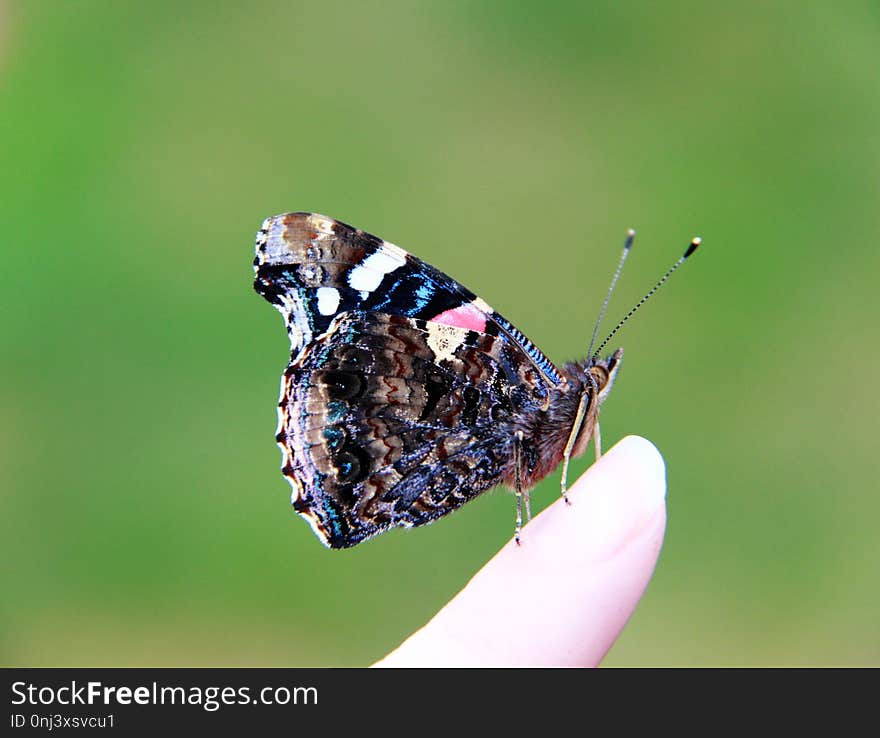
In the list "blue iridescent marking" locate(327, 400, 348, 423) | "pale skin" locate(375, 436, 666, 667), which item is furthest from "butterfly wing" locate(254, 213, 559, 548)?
"pale skin" locate(375, 436, 666, 667)

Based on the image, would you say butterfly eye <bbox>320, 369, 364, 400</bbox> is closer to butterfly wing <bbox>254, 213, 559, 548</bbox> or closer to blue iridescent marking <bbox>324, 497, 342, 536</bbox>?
butterfly wing <bbox>254, 213, 559, 548</bbox>

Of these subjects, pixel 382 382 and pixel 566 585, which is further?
pixel 382 382

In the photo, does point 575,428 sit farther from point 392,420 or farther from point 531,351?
point 392,420

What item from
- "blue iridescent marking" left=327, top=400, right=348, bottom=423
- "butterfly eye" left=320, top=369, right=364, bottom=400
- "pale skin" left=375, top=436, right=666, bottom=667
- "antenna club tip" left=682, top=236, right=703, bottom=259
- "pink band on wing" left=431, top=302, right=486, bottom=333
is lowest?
"pale skin" left=375, top=436, right=666, bottom=667

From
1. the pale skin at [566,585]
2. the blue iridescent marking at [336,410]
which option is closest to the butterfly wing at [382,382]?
the blue iridescent marking at [336,410]

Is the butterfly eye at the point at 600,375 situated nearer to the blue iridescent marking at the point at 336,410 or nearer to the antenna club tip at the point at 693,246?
the antenna club tip at the point at 693,246

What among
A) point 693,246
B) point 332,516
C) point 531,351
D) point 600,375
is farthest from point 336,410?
point 693,246

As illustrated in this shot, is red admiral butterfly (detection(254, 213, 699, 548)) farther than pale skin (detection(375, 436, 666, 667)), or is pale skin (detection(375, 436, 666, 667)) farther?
red admiral butterfly (detection(254, 213, 699, 548))
